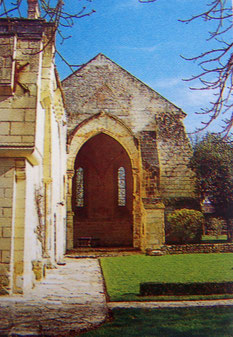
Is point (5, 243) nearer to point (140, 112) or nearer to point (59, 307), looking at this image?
point (59, 307)

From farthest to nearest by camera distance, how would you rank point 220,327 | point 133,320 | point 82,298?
point 82,298 < point 133,320 < point 220,327

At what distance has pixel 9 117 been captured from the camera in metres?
7.66

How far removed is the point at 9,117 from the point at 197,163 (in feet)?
40.5

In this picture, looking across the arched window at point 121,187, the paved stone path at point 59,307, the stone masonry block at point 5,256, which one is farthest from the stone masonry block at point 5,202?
the arched window at point 121,187

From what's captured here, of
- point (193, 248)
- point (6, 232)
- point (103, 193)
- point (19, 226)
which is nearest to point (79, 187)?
point (103, 193)

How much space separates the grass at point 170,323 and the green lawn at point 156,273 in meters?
1.20

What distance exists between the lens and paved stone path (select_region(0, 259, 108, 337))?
4.86 m

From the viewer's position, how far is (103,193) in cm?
2308

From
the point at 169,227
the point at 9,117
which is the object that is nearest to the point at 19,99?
the point at 9,117

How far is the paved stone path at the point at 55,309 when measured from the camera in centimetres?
486

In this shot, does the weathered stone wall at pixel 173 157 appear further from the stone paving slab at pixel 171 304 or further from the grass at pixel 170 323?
the grass at pixel 170 323

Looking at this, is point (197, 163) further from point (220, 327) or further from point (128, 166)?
point (220, 327)

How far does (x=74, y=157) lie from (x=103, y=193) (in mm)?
6052

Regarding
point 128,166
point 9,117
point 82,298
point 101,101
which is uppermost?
point 101,101
